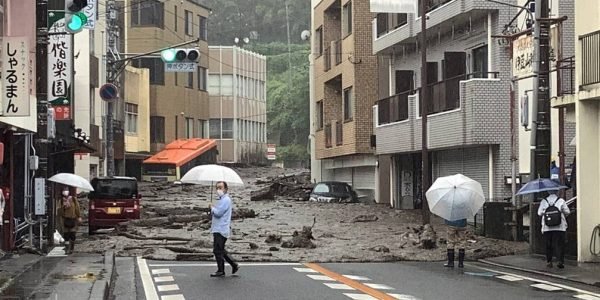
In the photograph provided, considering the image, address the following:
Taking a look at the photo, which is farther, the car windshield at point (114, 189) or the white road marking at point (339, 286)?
the car windshield at point (114, 189)

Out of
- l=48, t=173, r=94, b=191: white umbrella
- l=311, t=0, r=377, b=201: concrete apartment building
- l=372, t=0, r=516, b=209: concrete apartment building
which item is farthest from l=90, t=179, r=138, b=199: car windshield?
l=311, t=0, r=377, b=201: concrete apartment building

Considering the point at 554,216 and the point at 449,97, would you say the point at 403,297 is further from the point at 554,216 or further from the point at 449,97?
the point at 449,97

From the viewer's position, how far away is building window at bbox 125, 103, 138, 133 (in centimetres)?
5955

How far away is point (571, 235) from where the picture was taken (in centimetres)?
1978

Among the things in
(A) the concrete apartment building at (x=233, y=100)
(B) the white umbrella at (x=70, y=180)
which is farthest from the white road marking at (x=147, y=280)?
(A) the concrete apartment building at (x=233, y=100)

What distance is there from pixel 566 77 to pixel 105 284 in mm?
14102

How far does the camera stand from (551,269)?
17.8 m

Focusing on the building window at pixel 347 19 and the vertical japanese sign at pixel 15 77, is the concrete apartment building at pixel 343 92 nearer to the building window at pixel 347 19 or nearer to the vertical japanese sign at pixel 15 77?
the building window at pixel 347 19

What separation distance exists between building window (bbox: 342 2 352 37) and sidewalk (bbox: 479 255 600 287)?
24.3 metres

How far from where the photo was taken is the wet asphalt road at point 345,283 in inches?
554

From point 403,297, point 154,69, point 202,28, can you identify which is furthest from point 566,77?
point 202,28

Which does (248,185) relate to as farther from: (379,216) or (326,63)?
(379,216)

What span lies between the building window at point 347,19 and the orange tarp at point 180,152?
834 inches

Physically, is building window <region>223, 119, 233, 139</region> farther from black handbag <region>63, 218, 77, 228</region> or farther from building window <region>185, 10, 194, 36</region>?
black handbag <region>63, 218, 77, 228</region>
